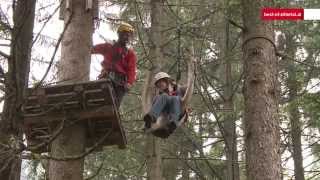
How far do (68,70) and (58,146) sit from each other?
33.0 inches

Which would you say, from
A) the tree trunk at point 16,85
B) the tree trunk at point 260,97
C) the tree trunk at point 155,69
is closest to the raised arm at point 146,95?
the tree trunk at point 155,69

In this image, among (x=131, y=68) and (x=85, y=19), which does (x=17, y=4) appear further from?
(x=131, y=68)

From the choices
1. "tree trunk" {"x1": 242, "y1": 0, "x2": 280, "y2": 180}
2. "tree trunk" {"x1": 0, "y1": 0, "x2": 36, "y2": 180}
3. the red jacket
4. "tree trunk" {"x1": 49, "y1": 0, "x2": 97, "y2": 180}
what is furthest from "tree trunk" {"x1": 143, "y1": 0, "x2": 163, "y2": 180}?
"tree trunk" {"x1": 0, "y1": 0, "x2": 36, "y2": 180}

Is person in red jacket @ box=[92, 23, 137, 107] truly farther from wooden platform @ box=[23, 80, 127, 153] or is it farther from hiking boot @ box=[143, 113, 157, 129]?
wooden platform @ box=[23, 80, 127, 153]

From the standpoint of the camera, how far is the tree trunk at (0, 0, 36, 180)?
137 inches

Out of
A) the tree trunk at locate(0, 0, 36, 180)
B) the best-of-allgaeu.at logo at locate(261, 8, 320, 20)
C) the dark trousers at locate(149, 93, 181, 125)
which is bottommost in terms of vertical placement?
the tree trunk at locate(0, 0, 36, 180)

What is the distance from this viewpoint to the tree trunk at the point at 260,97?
692 centimetres

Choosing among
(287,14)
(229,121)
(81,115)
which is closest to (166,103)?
(81,115)

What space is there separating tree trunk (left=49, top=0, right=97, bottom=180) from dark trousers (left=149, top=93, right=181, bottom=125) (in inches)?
78.9

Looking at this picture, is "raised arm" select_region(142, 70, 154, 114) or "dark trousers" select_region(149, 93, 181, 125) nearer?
"raised arm" select_region(142, 70, 154, 114)

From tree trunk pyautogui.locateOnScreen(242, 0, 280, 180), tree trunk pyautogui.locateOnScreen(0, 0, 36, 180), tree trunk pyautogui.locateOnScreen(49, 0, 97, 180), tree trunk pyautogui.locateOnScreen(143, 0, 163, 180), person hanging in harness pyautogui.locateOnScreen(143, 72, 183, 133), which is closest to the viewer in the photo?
tree trunk pyautogui.locateOnScreen(0, 0, 36, 180)

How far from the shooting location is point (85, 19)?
6035mm

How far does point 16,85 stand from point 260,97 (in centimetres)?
439

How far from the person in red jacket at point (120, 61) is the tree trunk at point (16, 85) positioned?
10.3 feet
